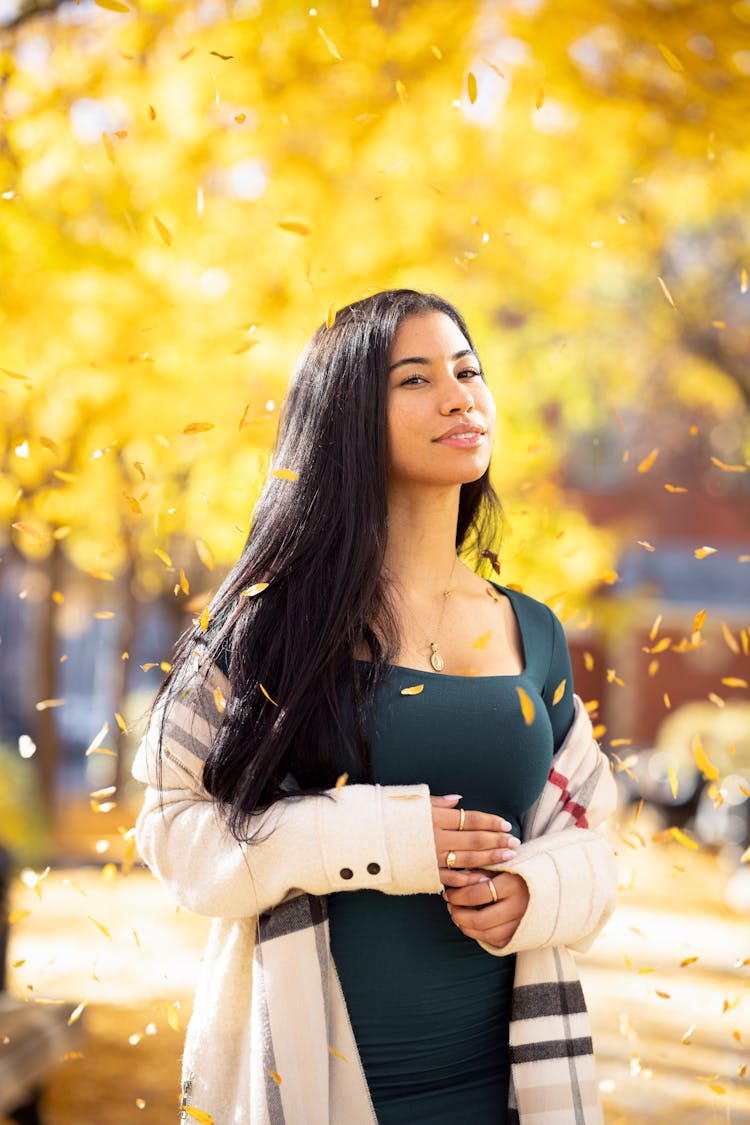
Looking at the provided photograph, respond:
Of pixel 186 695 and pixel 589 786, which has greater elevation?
pixel 186 695

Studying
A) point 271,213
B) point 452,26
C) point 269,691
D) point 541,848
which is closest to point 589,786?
point 541,848

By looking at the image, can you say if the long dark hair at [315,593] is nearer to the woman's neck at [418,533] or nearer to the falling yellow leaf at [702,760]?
the woman's neck at [418,533]

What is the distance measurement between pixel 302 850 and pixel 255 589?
400 mm

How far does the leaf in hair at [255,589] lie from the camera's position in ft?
6.15

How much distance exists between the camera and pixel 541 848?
6.05 ft

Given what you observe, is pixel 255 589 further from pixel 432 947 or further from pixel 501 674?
pixel 432 947

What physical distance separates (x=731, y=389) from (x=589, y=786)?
537 inches

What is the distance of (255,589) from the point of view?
1.88 m

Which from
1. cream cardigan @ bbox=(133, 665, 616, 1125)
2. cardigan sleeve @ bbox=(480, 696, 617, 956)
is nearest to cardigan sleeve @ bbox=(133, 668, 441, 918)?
cream cardigan @ bbox=(133, 665, 616, 1125)

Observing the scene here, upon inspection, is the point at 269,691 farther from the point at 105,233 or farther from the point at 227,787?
the point at 105,233

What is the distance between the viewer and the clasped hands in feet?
5.79

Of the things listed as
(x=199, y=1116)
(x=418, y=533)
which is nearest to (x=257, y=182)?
(x=418, y=533)

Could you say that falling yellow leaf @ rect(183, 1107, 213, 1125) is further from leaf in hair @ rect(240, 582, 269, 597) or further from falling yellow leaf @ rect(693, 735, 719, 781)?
falling yellow leaf @ rect(693, 735, 719, 781)

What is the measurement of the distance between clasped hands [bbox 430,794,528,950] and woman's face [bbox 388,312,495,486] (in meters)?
0.52
